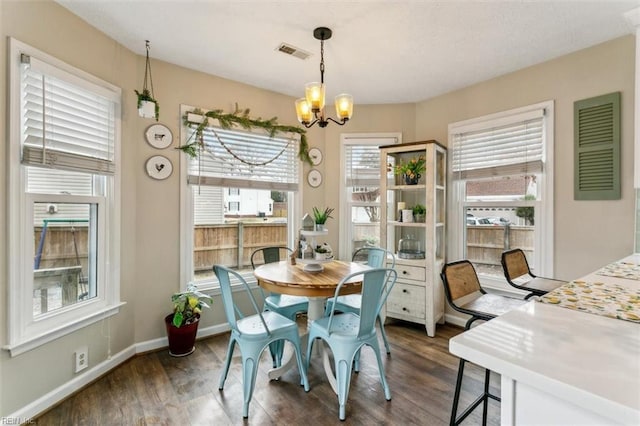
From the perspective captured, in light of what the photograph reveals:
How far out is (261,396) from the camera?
7.13 feet

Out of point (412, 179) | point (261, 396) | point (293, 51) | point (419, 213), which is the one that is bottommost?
point (261, 396)

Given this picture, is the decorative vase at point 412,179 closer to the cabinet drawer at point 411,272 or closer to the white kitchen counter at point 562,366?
the cabinet drawer at point 411,272

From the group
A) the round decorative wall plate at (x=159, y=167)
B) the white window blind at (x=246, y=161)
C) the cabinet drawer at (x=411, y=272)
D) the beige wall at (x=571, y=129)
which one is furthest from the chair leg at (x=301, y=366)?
the beige wall at (x=571, y=129)

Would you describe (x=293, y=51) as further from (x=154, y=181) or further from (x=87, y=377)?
(x=87, y=377)

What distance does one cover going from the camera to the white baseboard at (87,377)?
1926 millimetres

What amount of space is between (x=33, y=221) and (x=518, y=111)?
13.3ft

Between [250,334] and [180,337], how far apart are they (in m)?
1.07

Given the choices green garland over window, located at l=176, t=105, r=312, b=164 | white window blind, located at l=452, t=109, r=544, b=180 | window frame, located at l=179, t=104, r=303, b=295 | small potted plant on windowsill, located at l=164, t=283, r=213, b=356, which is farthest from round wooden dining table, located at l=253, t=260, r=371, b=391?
white window blind, located at l=452, t=109, r=544, b=180

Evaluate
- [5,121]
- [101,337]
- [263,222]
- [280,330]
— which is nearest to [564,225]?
[280,330]

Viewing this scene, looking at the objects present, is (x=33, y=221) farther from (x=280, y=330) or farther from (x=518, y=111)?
(x=518, y=111)

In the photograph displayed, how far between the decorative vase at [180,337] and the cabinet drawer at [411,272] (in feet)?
7.13

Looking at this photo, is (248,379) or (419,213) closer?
(248,379)

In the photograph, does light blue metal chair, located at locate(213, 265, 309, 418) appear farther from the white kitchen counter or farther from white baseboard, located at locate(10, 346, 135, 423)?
the white kitchen counter

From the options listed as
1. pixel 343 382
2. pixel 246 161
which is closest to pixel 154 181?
pixel 246 161
